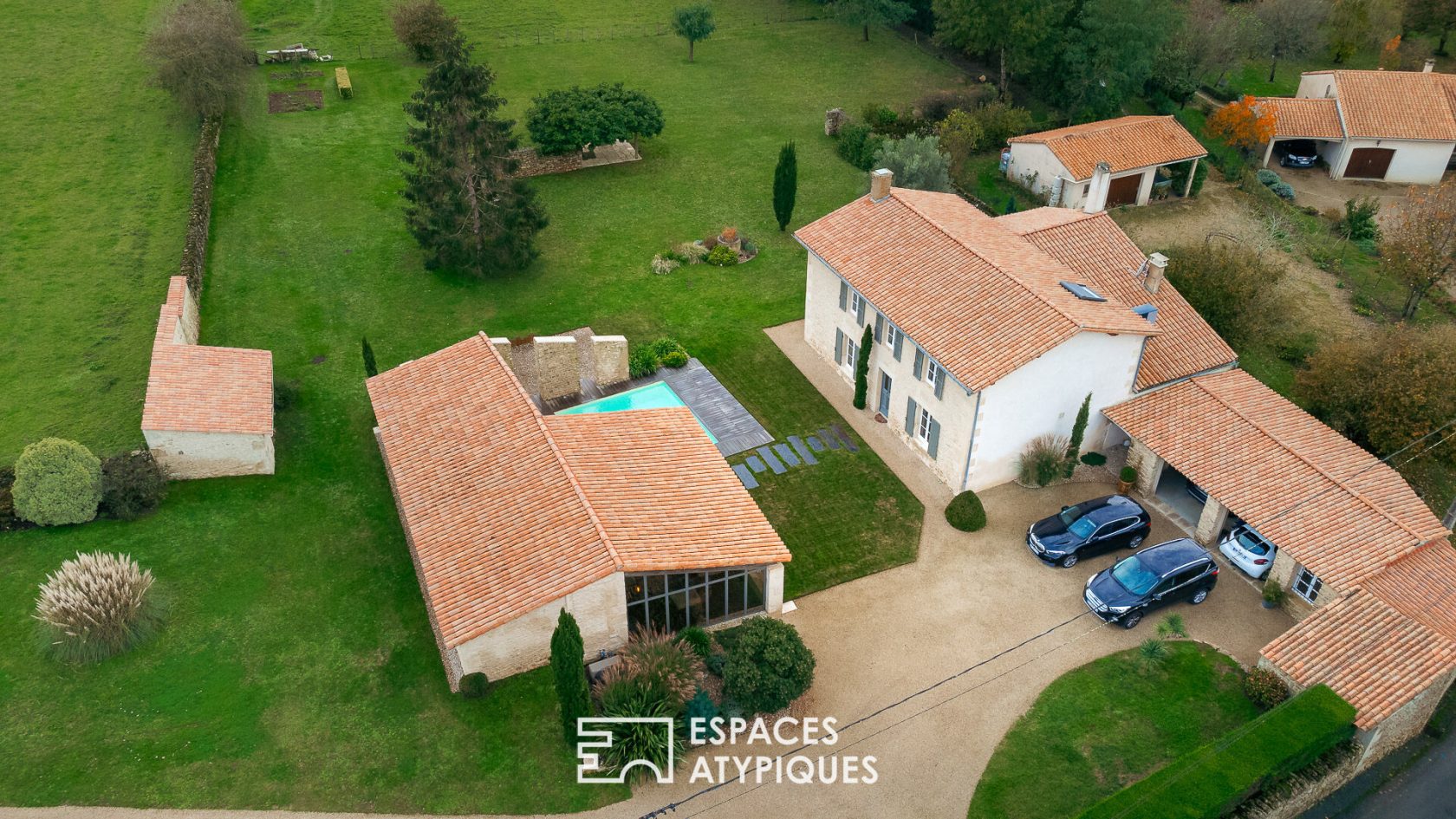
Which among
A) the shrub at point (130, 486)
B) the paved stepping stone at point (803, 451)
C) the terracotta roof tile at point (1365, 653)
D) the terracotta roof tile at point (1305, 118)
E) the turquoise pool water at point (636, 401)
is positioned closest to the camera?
the terracotta roof tile at point (1365, 653)

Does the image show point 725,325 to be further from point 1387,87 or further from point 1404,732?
point 1387,87

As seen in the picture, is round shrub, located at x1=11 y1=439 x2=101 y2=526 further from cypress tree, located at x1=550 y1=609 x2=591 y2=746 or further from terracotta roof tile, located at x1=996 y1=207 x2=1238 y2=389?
terracotta roof tile, located at x1=996 y1=207 x2=1238 y2=389

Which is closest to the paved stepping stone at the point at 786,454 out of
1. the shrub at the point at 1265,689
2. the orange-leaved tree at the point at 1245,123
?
the shrub at the point at 1265,689

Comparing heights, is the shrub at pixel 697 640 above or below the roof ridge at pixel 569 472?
below

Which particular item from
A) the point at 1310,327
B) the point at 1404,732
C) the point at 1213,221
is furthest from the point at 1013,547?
the point at 1213,221

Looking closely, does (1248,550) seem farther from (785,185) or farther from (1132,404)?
(785,185)

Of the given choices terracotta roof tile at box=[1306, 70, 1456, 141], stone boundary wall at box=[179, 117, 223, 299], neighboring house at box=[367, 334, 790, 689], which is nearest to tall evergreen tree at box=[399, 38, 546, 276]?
stone boundary wall at box=[179, 117, 223, 299]

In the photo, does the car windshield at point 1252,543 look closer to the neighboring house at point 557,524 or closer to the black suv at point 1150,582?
the black suv at point 1150,582
